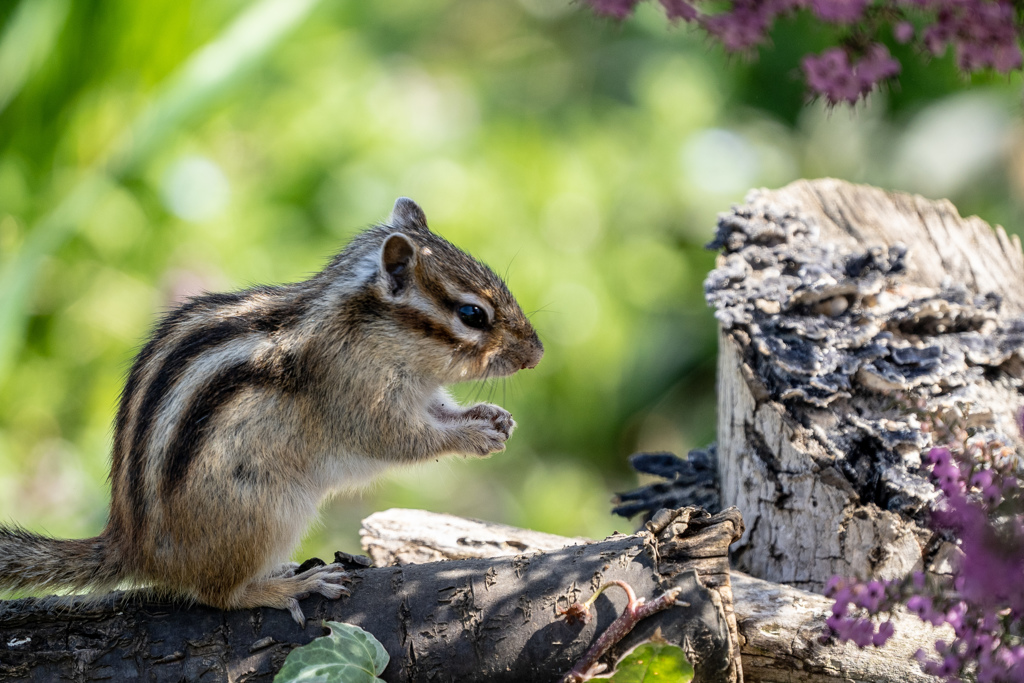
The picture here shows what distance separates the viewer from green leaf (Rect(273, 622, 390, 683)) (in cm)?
163

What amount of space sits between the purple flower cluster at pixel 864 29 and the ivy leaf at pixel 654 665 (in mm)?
1431

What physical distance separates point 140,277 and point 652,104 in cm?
A: 323

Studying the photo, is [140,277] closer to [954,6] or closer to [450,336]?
[450,336]

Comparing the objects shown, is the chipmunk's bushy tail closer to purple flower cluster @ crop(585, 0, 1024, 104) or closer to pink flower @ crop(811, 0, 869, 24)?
purple flower cluster @ crop(585, 0, 1024, 104)

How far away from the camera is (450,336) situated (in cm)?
207

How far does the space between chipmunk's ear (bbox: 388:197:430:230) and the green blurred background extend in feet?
4.87

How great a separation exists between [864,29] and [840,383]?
2.92ft

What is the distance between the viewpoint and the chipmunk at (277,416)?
6.00 ft

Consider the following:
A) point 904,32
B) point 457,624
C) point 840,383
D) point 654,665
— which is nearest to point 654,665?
point 654,665

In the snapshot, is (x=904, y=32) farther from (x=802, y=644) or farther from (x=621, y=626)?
(x=621, y=626)

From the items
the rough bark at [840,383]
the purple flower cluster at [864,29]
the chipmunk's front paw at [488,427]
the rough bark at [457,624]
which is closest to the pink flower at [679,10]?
the purple flower cluster at [864,29]

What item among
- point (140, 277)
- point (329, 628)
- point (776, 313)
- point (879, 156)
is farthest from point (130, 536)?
point (879, 156)

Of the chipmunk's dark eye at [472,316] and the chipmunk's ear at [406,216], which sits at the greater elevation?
the chipmunk's ear at [406,216]

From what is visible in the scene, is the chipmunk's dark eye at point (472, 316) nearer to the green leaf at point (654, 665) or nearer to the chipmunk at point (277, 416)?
the chipmunk at point (277, 416)
